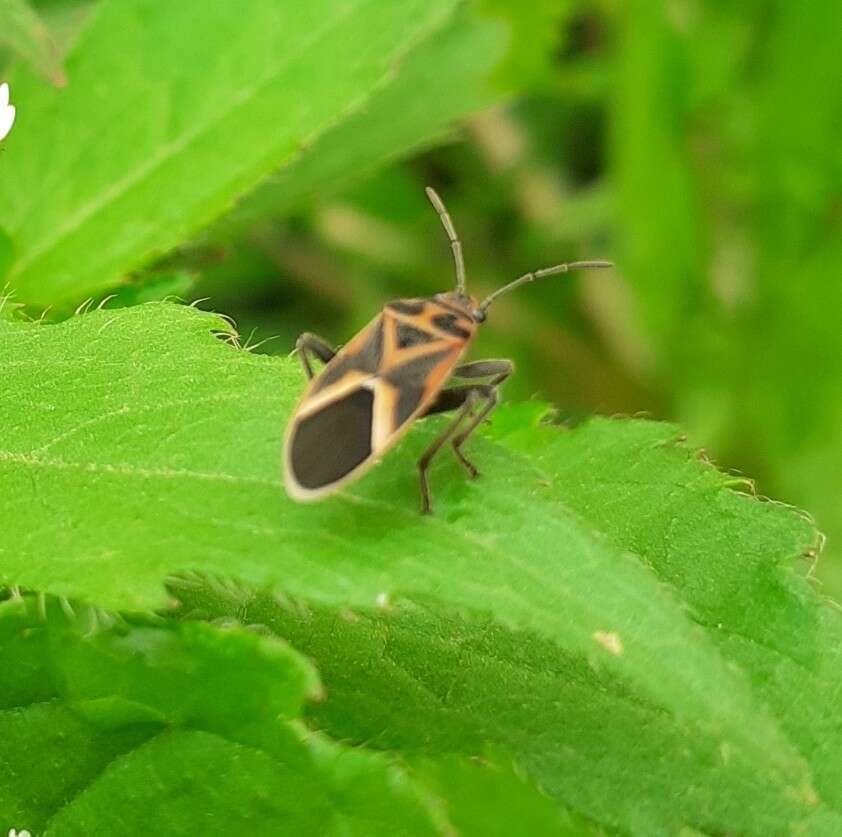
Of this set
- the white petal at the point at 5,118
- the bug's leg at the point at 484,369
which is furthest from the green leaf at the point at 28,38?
the bug's leg at the point at 484,369

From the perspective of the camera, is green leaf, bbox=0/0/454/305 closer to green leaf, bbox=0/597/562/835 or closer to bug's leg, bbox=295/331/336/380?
bug's leg, bbox=295/331/336/380

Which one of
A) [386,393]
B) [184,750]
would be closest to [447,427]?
[386,393]

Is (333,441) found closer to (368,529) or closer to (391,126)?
(368,529)

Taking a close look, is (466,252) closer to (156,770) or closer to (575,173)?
(575,173)

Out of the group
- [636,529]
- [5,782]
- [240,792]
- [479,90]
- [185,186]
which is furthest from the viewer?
[479,90]

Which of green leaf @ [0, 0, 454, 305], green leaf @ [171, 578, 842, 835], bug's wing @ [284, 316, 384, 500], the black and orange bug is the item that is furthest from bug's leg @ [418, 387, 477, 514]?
green leaf @ [0, 0, 454, 305]

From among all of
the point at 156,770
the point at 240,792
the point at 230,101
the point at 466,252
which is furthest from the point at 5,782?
the point at 466,252

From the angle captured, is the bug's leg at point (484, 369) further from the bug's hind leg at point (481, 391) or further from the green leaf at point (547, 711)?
Result: the green leaf at point (547, 711)
